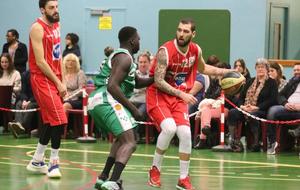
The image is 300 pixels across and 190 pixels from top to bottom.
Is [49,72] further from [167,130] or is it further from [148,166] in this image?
[148,166]

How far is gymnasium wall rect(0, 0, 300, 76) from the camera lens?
64.4ft

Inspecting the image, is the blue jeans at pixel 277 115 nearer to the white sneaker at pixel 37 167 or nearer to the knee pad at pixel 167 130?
the knee pad at pixel 167 130

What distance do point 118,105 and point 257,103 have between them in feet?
20.8

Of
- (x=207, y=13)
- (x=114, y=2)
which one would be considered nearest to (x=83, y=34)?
(x=114, y=2)

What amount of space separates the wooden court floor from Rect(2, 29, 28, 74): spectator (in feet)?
14.7

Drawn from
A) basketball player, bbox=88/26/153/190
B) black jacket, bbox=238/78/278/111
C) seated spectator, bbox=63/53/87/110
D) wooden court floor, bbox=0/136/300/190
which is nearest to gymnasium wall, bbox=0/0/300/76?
seated spectator, bbox=63/53/87/110

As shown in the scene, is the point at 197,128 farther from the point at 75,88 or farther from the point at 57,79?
the point at 57,79

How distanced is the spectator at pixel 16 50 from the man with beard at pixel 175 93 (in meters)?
10.2

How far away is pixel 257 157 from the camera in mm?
14250

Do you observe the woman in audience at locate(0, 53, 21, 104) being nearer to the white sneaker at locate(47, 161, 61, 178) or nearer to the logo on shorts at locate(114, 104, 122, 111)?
the white sneaker at locate(47, 161, 61, 178)

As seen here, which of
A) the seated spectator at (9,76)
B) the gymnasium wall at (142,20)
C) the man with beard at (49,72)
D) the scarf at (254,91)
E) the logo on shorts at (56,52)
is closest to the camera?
the man with beard at (49,72)

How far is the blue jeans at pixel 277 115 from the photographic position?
14.9 meters

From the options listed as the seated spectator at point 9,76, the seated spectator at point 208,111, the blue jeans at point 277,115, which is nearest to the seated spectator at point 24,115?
the seated spectator at point 9,76

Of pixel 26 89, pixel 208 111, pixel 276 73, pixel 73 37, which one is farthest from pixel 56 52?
pixel 73 37
